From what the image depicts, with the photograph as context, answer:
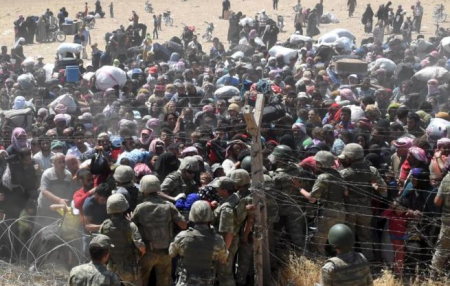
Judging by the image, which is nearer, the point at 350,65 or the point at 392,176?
the point at 392,176

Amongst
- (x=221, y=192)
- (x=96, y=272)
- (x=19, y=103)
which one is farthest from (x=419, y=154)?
(x=19, y=103)

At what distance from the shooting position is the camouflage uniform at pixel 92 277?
19.9ft

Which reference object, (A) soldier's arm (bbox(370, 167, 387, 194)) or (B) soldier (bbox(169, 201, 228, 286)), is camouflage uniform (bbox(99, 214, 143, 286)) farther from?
(A) soldier's arm (bbox(370, 167, 387, 194))

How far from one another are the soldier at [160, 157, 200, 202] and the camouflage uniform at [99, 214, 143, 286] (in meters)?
1.04

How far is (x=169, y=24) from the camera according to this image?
38.7 meters

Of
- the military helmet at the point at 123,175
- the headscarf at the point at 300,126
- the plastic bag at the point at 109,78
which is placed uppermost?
the military helmet at the point at 123,175

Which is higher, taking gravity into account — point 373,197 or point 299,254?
point 373,197

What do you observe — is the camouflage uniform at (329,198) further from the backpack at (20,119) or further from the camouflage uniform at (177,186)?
the backpack at (20,119)

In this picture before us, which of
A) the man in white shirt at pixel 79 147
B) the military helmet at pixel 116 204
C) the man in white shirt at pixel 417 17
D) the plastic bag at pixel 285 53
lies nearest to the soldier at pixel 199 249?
the military helmet at pixel 116 204

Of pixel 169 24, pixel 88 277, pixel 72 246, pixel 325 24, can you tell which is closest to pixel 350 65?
pixel 72 246

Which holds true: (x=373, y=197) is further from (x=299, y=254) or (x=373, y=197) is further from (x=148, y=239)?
(x=148, y=239)

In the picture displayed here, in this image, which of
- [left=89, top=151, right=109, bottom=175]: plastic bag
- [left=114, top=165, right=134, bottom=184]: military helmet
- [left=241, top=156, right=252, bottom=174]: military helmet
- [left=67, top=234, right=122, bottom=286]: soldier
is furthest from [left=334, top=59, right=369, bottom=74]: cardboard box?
[left=67, top=234, right=122, bottom=286]: soldier

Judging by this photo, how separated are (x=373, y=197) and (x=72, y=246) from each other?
339cm

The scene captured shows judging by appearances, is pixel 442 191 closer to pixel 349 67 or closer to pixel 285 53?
pixel 349 67
